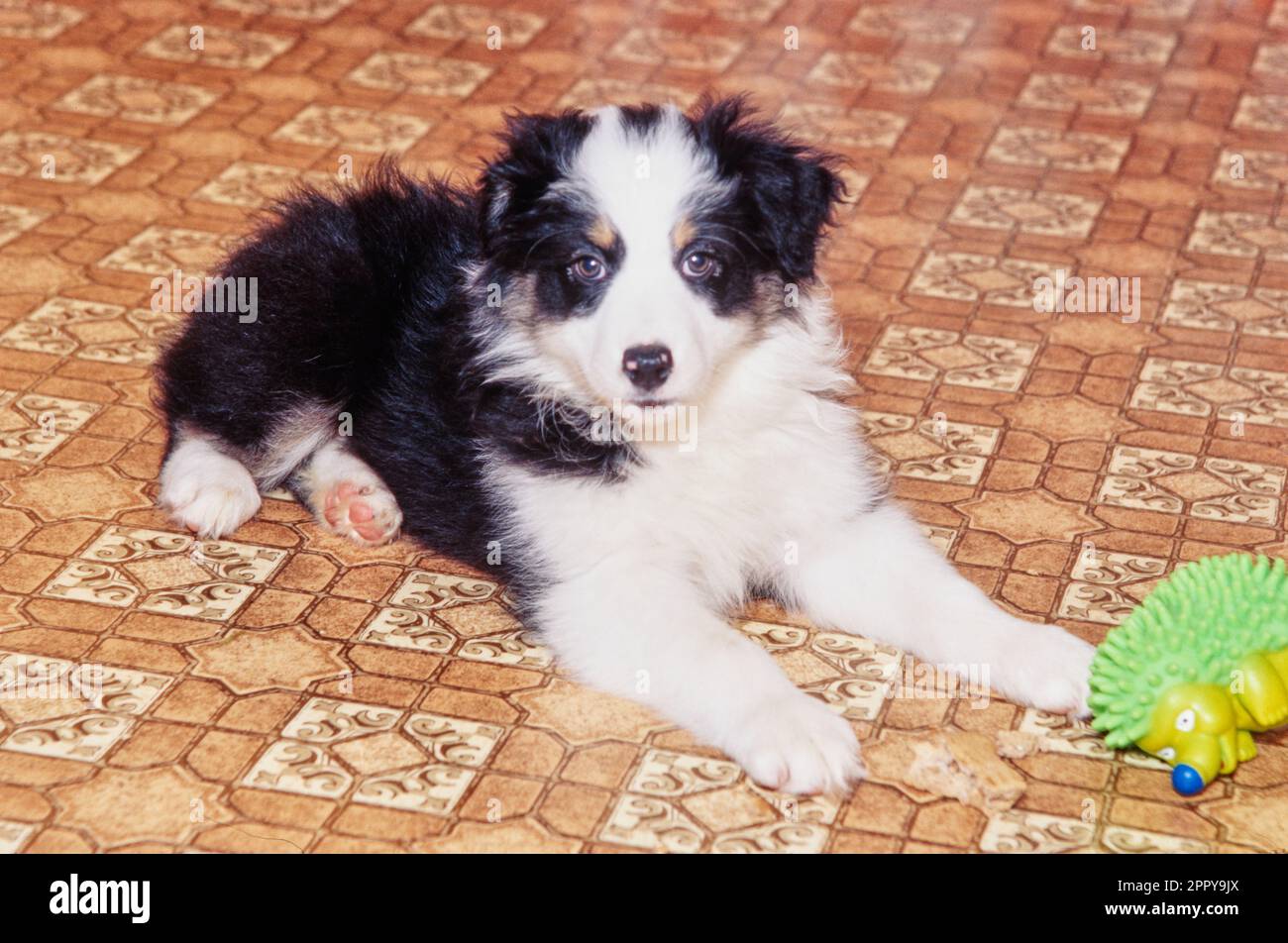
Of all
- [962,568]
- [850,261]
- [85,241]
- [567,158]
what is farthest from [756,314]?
[85,241]

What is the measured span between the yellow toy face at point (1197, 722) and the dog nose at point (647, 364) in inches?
36.6


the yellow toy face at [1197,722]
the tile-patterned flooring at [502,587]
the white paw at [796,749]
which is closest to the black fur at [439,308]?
the tile-patterned flooring at [502,587]

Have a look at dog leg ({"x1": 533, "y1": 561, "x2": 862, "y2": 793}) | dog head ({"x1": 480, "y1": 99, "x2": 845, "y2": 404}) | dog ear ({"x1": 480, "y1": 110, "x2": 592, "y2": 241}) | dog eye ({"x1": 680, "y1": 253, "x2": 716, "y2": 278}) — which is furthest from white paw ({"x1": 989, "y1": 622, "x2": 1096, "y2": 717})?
dog ear ({"x1": 480, "y1": 110, "x2": 592, "y2": 241})

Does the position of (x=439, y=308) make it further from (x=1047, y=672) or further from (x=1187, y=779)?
(x=1187, y=779)

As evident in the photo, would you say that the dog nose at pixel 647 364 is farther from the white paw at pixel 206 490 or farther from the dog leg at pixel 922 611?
the white paw at pixel 206 490

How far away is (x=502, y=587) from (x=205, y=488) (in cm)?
64

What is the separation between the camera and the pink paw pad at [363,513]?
3359mm

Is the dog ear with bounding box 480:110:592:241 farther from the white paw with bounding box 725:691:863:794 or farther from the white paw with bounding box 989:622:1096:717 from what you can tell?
the white paw with bounding box 989:622:1096:717

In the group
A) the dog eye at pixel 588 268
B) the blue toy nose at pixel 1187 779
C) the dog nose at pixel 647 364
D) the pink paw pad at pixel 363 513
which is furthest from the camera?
the pink paw pad at pixel 363 513

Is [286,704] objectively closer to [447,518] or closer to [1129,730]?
[447,518]

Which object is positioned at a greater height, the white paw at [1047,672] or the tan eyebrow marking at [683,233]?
the tan eyebrow marking at [683,233]

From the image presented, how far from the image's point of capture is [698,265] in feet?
9.44

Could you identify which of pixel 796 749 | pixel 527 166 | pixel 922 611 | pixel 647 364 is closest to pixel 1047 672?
pixel 922 611

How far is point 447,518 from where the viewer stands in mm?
3229
